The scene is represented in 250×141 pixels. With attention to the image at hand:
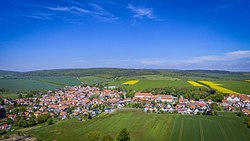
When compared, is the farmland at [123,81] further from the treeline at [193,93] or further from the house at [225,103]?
the house at [225,103]

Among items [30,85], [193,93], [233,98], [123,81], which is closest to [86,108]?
[193,93]

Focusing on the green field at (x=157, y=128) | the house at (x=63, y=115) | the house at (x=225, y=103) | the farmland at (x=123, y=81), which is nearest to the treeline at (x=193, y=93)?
the house at (x=225, y=103)

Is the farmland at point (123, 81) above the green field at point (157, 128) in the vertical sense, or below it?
above

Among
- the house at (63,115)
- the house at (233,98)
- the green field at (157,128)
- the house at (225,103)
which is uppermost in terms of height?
the house at (233,98)

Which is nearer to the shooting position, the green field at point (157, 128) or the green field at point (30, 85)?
the green field at point (157, 128)

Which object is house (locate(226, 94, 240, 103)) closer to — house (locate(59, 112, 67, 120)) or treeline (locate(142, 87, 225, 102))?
treeline (locate(142, 87, 225, 102))

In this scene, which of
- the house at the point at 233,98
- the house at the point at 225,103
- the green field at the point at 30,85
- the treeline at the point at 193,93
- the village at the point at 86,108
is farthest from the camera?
the green field at the point at 30,85

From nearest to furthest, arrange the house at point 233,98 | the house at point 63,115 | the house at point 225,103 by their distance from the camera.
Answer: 1. the house at point 63,115
2. the house at point 225,103
3. the house at point 233,98

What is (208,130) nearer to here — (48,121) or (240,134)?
(240,134)

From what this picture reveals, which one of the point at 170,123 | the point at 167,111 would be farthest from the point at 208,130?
the point at 167,111

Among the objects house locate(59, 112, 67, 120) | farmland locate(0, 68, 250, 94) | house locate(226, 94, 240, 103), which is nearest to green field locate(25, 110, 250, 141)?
house locate(59, 112, 67, 120)
